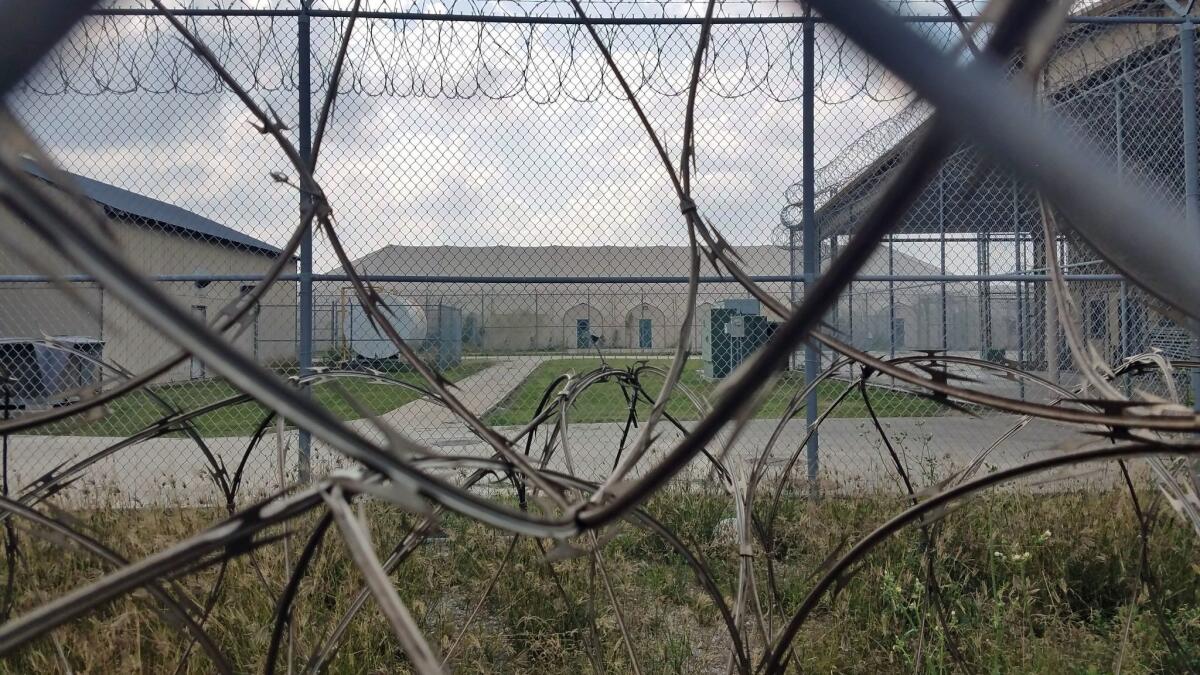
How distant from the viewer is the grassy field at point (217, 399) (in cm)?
525

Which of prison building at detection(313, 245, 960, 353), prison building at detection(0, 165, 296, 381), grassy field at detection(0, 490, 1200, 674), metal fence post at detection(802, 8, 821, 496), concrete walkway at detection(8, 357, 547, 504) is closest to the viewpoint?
grassy field at detection(0, 490, 1200, 674)

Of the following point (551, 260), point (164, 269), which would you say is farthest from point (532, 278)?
point (164, 269)

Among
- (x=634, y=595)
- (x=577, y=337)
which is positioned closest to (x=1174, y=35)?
(x=577, y=337)

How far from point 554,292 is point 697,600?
244cm

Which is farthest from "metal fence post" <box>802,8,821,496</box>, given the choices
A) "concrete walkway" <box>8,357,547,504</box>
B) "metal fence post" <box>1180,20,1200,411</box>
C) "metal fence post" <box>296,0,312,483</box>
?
"metal fence post" <box>296,0,312,483</box>

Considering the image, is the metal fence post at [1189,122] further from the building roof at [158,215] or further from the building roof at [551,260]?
the building roof at [158,215]

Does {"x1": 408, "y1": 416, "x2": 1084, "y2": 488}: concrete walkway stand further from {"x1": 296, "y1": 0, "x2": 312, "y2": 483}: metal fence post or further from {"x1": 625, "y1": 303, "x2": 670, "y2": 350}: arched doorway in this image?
{"x1": 296, "y1": 0, "x2": 312, "y2": 483}: metal fence post

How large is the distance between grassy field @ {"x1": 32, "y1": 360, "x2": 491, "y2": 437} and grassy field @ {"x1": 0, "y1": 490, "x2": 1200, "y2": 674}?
0.67 metres

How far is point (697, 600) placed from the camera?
3.12m

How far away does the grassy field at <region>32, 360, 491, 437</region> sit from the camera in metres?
5.25

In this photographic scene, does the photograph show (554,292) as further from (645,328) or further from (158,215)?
(158,215)

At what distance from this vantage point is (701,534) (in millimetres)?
3787

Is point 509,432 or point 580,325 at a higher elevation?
point 580,325

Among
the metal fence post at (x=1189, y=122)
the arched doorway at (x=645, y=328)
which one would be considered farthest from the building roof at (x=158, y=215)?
the metal fence post at (x=1189, y=122)
